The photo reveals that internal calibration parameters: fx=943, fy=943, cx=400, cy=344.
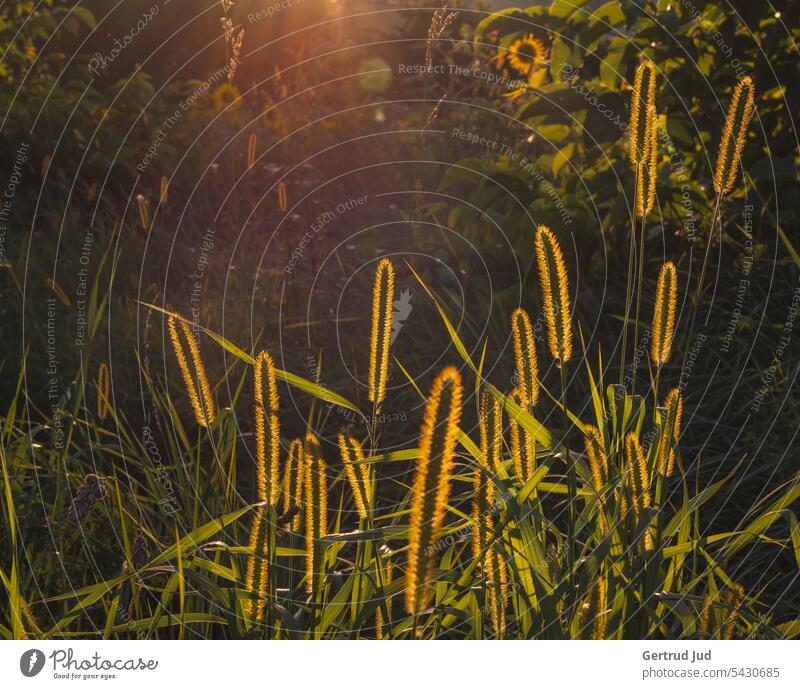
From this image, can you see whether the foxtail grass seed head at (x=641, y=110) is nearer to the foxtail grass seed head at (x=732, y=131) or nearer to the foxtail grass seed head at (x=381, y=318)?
the foxtail grass seed head at (x=732, y=131)

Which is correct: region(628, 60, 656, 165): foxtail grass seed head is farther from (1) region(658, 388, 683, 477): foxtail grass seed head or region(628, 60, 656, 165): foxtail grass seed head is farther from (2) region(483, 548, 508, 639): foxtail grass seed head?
(2) region(483, 548, 508, 639): foxtail grass seed head

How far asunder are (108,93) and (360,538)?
20.4ft

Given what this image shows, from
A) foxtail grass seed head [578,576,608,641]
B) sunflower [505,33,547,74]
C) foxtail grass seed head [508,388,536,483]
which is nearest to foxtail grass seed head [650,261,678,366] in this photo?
foxtail grass seed head [508,388,536,483]

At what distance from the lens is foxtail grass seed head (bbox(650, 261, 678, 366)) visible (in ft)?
6.29

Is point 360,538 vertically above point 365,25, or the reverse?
point 365,25

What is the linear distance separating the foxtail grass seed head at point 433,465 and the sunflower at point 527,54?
2.62 metres

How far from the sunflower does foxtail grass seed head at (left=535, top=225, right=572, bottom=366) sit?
205 centimetres

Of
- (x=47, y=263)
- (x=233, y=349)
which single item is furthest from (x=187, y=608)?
(x=47, y=263)

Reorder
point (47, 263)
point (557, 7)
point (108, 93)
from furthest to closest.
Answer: point (108, 93) < point (47, 263) < point (557, 7)

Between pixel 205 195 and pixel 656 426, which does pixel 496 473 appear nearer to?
pixel 656 426

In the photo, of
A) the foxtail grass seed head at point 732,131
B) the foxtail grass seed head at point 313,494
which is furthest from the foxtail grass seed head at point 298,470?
the foxtail grass seed head at point 732,131

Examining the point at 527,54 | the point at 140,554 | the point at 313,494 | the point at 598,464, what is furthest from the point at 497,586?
the point at 527,54

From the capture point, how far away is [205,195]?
248 inches

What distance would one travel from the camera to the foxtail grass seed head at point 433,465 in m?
1.29
